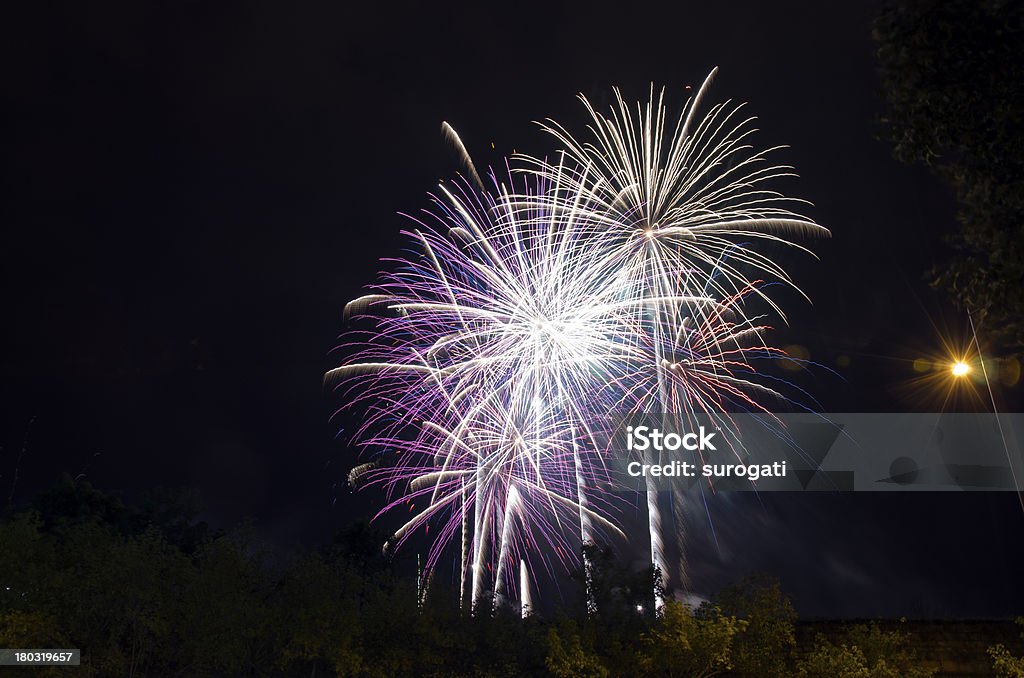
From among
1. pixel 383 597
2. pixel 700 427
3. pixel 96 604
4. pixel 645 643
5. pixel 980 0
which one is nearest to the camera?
pixel 980 0

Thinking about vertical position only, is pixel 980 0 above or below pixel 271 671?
above

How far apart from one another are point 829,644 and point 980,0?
1806cm

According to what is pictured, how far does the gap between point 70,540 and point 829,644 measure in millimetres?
23753

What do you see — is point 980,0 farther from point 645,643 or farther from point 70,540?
point 70,540

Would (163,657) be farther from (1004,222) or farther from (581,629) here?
(1004,222)

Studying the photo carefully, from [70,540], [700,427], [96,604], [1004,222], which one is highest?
[700,427]

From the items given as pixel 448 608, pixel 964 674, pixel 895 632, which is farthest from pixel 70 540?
pixel 964 674

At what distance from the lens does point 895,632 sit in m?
23.2

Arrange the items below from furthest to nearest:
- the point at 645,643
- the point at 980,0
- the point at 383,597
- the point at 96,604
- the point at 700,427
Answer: the point at 700,427
the point at 383,597
the point at 645,643
the point at 96,604
the point at 980,0

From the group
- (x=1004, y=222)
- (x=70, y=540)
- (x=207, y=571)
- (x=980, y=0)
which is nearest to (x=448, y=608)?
(x=207, y=571)

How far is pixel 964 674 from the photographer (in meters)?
23.3

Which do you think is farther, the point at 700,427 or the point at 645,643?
the point at 700,427

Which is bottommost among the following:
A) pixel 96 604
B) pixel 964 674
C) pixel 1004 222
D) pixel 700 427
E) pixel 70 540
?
pixel 964 674

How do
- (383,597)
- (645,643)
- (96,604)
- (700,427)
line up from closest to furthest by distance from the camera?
1. (96,604)
2. (645,643)
3. (383,597)
4. (700,427)
